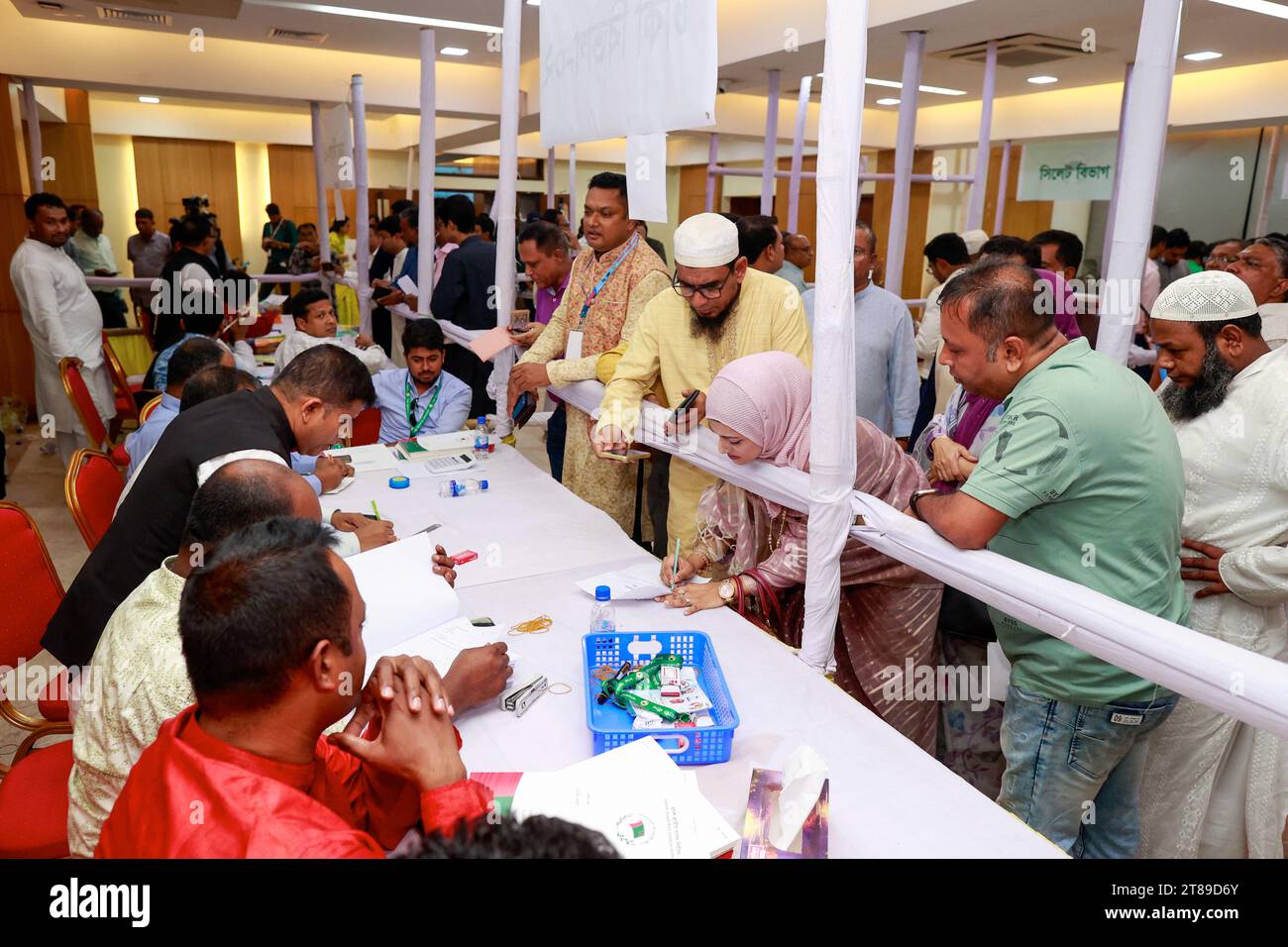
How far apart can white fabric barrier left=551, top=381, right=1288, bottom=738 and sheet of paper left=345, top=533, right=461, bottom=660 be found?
2.66ft

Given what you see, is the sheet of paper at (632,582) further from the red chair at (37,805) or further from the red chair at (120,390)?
the red chair at (120,390)

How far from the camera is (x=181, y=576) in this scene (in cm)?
153

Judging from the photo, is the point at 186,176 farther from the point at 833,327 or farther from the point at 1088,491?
the point at 1088,491

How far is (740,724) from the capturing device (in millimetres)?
1640

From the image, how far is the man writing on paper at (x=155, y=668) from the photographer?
56.6 inches

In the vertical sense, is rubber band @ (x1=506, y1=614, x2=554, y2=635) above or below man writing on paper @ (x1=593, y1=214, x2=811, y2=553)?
below

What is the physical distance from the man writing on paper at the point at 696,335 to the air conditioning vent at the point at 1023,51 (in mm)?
4171

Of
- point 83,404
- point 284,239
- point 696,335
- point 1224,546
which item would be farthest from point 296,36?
point 1224,546

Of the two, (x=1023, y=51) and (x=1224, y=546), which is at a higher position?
(x=1023, y=51)

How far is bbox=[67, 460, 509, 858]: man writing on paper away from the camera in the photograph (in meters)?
1.44

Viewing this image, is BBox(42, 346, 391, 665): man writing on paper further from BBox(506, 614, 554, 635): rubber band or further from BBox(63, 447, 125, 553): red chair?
BBox(506, 614, 554, 635): rubber band

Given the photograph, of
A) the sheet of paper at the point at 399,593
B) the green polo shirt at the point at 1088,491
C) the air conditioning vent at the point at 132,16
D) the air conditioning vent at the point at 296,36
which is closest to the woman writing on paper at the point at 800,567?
the green polo shirt at the point at 1088,491

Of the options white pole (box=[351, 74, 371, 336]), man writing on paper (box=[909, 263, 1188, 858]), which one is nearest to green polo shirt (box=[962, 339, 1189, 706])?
man writing on paper (box=[909, 263, 1188, 858])

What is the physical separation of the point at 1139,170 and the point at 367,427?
3.18 meters
